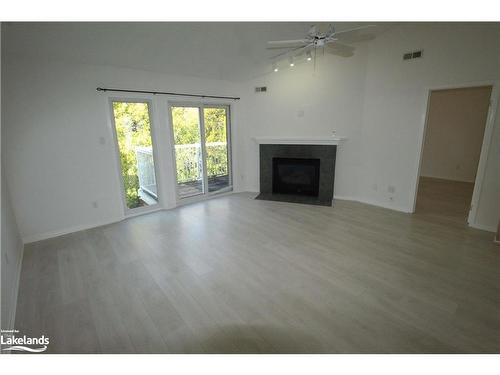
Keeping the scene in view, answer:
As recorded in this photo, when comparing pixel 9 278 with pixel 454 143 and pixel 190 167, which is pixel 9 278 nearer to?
pixel 190 167

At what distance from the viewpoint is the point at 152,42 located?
305cm

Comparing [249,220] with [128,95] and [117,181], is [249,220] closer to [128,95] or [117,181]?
[117,181]

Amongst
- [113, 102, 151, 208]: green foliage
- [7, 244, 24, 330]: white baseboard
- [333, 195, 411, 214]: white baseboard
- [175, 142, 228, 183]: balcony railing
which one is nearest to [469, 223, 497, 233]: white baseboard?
[333, 195, 411, 214]: white baseboard

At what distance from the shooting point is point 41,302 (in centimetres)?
212

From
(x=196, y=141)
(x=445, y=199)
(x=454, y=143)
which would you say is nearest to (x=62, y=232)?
(x=196, y=141)

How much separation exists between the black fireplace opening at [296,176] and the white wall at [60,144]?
2.92 m

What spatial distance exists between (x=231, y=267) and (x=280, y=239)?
91 cm

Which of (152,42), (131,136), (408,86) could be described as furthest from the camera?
(131,136)

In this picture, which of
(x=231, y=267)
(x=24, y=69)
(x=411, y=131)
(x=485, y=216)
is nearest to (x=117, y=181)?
(x=24, y=69)

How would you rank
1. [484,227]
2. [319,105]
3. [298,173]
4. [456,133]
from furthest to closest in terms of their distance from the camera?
[456,133] < [298,173] < [319,105] < [484,227]

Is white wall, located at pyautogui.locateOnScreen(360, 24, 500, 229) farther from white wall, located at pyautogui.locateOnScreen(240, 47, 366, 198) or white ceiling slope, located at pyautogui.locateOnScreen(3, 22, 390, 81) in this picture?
white ceiling slope, located at pyautogui.locateOnScreen(3, 22, 390, 81)

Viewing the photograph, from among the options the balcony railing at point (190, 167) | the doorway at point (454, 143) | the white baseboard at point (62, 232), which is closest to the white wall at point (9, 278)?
the white baseboard at point (62, 232)

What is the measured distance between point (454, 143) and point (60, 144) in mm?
8557
